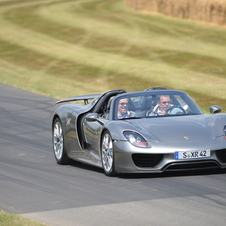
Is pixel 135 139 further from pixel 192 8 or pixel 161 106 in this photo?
pixel 192 8

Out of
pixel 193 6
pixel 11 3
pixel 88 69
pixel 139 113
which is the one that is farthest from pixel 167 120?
pixel 11 3

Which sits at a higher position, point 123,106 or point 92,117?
point 123,106

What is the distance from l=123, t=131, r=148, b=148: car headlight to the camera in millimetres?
8828

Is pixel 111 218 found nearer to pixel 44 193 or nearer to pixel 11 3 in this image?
pixel 44 193

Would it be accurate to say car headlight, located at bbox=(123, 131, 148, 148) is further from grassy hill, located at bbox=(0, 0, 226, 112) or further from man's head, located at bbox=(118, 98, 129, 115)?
grassy hill, located at bbox=(0, 0, 226, 112)

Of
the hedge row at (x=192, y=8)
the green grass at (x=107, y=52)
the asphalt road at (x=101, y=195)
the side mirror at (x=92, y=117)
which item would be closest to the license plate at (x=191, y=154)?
the asphalt road at (x=101, y=195)

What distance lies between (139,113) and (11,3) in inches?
1834

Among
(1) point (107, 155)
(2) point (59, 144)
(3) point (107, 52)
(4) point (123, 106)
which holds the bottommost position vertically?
(3) point (107, 52)

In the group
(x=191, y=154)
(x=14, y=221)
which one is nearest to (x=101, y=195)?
(x=191, y=154)

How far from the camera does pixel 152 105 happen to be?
9977mm

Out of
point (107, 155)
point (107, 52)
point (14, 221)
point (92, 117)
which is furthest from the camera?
point (107, 52)

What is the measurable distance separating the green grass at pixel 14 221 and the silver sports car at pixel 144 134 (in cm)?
247

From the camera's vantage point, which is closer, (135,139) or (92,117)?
(135,139)

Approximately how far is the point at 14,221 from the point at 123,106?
12.6ft
